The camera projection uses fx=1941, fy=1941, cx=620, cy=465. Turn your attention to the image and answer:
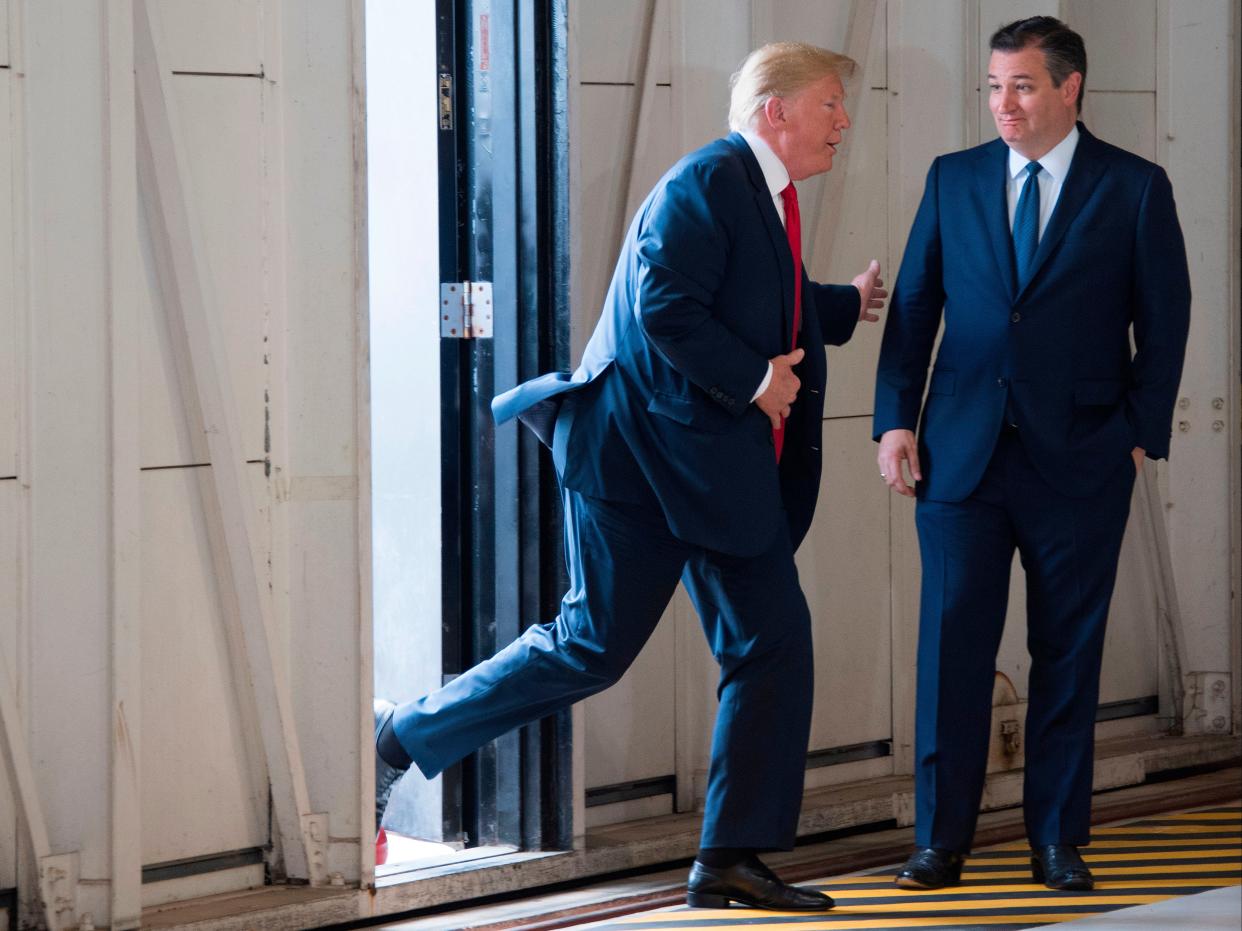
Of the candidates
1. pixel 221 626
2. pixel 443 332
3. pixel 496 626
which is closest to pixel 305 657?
pixel 221 626

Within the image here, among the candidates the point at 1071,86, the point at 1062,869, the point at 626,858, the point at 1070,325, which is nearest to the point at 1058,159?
the point at 1071,86

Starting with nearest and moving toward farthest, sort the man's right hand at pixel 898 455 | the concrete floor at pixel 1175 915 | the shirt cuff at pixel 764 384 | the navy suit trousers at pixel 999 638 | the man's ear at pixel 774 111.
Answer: the concrete floor at pixel 1175 915
the shirt cuff at pixel 764 384
the man's ear at pixel 774 111
the navy suit trousers at pixel 999 638
the man's right hand at pixel 898 455

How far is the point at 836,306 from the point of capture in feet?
13.4

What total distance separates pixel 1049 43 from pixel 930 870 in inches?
67.1

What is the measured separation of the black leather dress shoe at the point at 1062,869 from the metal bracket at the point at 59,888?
1.94 metres

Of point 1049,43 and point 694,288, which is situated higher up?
point 1049,43

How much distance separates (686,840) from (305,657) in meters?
1.05

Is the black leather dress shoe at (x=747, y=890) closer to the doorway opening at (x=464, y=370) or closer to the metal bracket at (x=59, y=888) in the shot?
the doorway opening at (x=464, y=370)

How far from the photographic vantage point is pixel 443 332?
424 centimetres

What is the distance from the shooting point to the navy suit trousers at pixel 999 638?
3.97 meters

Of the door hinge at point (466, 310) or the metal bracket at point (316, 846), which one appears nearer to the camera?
the metal bracket at point (316, 846)

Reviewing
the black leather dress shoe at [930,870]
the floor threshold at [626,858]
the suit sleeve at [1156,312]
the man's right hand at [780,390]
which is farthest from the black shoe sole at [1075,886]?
the man's right hand at [780,390]

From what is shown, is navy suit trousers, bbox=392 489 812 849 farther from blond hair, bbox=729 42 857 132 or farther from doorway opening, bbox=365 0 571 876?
blond hair, bbox=729 42 857 132

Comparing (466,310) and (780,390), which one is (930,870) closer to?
(780,390)
